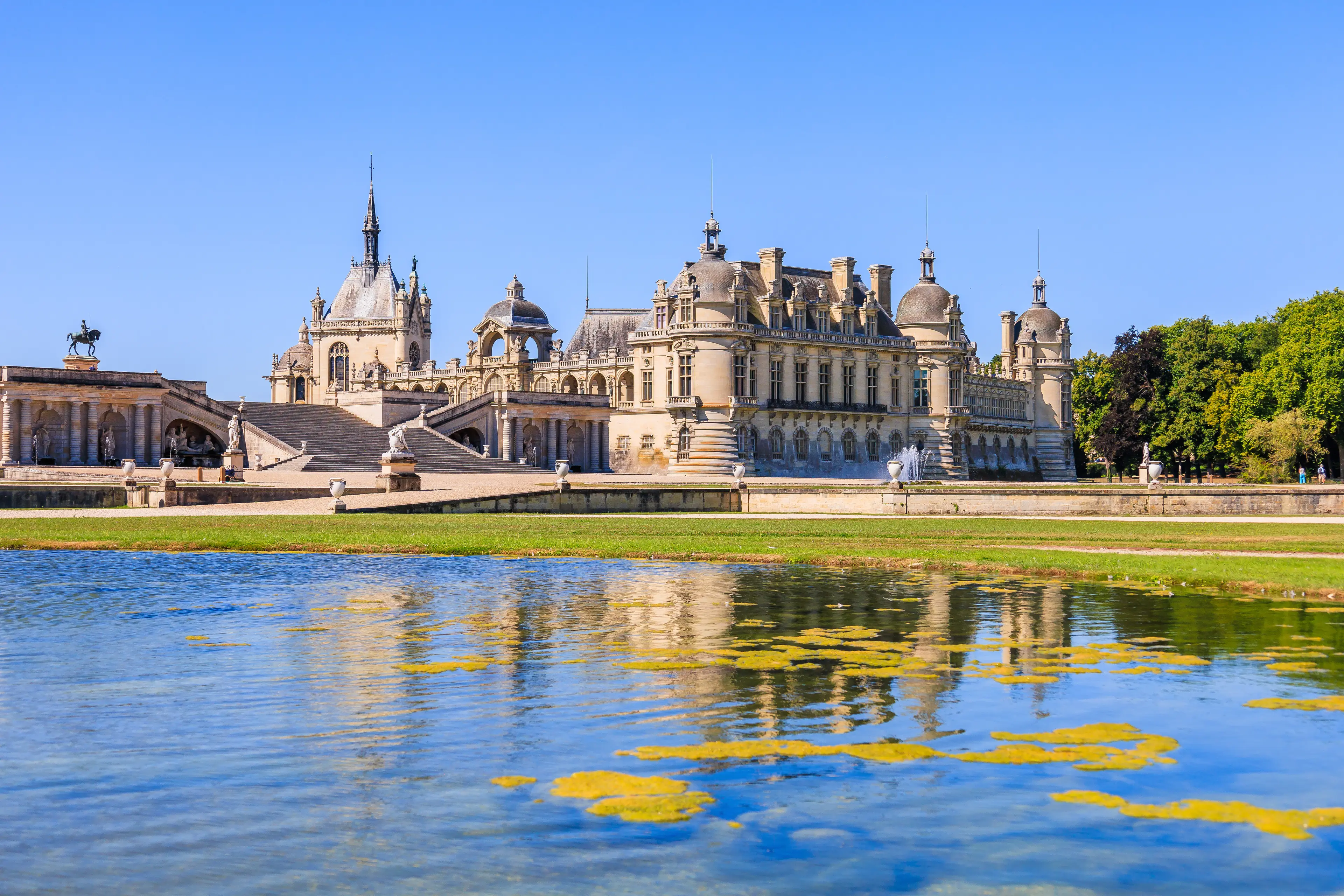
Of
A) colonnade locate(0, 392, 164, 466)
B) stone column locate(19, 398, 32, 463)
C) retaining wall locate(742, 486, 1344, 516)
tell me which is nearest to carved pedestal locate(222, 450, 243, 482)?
colonnade locate(0, 392, 164, 466)

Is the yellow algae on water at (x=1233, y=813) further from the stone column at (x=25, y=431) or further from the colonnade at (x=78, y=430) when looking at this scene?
the stone column at (x=25, y=431)

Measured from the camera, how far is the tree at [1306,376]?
86.2m

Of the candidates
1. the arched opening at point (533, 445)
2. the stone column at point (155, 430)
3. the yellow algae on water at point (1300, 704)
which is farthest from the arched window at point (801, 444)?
the yellow algae on water at point (1300, 704)

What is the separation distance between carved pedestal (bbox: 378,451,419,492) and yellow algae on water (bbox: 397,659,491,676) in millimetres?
38372

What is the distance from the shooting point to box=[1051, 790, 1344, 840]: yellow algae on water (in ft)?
32.0

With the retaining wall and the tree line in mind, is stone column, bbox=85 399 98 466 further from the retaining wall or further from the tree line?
the tree line

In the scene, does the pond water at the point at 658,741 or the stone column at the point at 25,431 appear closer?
the pond water at the point at 658,741

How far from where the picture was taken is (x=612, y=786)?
34.9 ft

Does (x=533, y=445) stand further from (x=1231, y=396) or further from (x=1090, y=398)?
(x=1090, y=398)

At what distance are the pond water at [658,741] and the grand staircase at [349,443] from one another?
1900 inches

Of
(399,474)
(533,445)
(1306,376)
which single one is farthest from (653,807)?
(1306,376)

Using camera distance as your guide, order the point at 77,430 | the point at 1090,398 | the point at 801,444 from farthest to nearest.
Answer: the point at 1090,398
the point at 801,444
the point at 77,430

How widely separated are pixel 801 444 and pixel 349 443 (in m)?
26.0

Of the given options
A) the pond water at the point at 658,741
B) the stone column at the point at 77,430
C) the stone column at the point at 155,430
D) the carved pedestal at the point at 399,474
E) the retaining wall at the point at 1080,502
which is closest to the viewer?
the pond water at the point at 658,741
